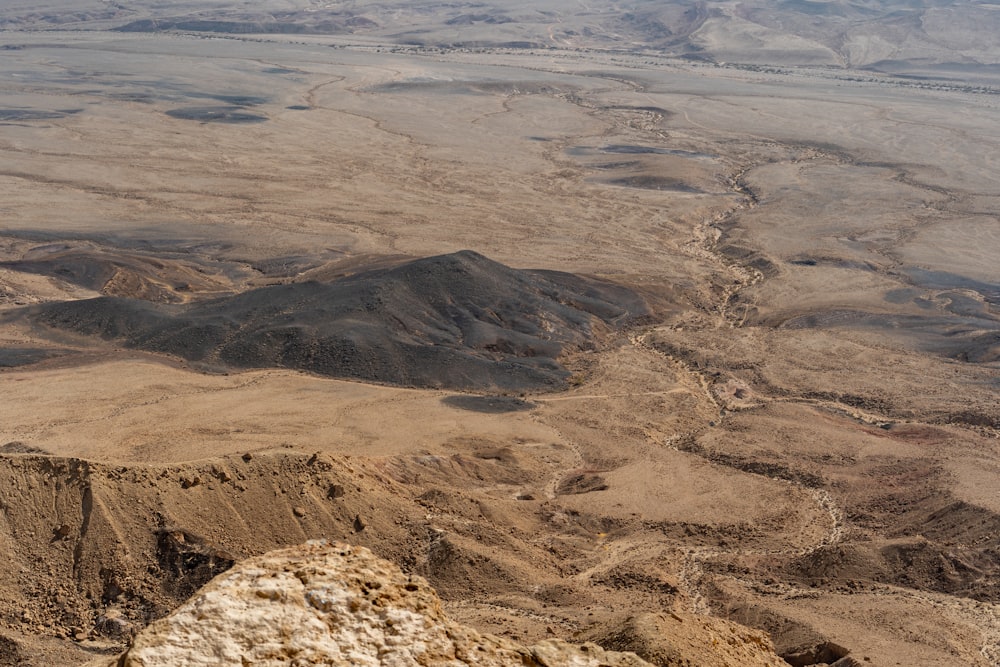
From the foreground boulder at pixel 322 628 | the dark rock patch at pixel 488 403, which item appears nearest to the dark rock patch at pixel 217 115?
the dark rock patch at pixel 488 403

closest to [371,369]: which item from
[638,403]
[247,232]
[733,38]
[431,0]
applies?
[638,403]

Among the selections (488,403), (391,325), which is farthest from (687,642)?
(391,325)

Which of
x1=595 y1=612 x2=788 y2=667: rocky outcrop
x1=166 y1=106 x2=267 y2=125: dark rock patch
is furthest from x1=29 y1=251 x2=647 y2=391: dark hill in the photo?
x1=166 y1=106 x2=267 y2=125: dark rock patch

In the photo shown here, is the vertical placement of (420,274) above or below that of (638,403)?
above

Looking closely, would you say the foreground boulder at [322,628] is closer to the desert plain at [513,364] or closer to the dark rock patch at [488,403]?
the desert plain at [513,364]

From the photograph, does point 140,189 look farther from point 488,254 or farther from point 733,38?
point 733,38

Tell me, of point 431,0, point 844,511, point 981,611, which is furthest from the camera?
point 431,0

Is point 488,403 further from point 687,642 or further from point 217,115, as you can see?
point 217,115
